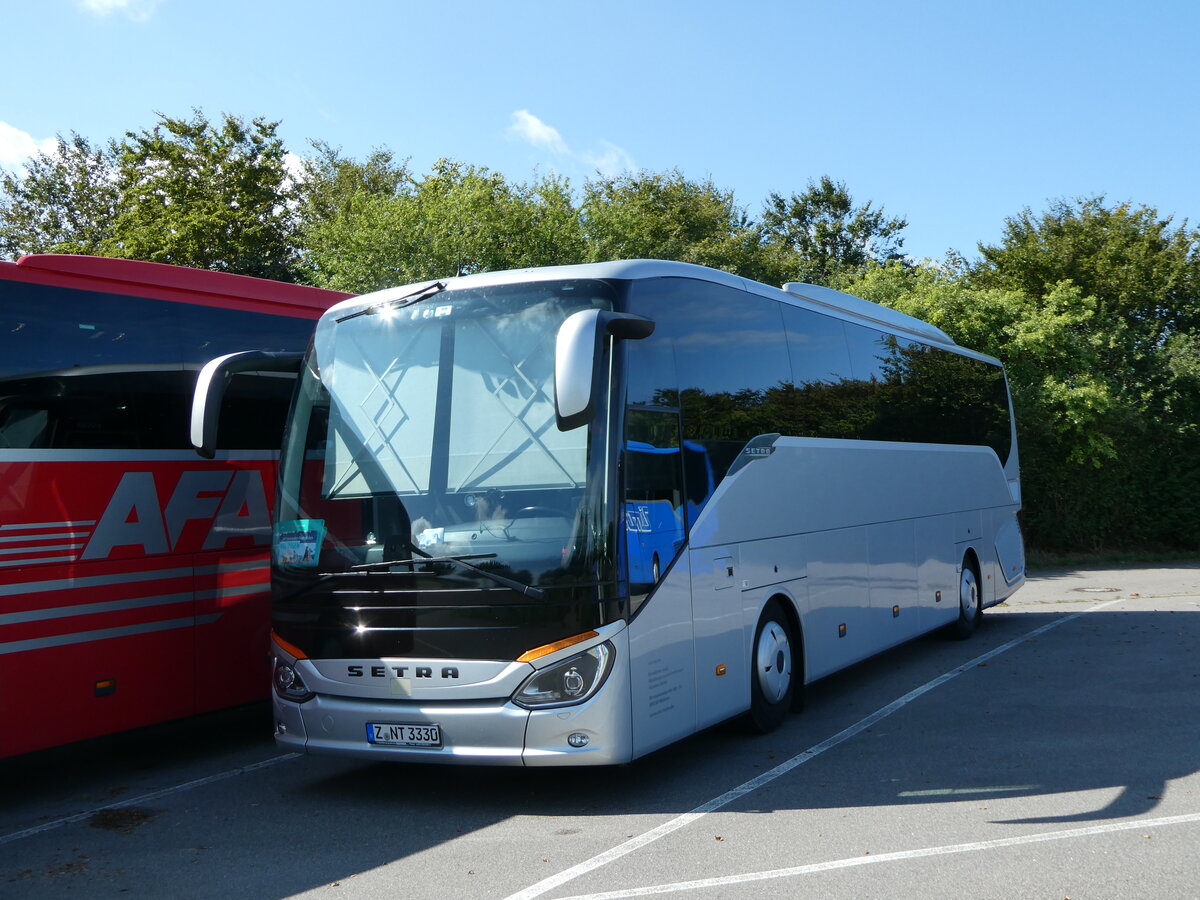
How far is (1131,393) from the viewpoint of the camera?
2933cm

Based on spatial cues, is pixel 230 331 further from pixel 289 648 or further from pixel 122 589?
pixel 289 648

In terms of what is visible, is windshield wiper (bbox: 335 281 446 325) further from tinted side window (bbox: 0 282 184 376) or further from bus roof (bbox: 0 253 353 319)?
tinted side window (bbox: 0 282 184 376)

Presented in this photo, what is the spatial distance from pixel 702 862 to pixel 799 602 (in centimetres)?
373

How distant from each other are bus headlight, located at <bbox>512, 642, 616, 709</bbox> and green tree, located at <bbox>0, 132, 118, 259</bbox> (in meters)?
41.4

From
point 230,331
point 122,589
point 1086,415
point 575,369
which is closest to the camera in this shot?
point 575,369

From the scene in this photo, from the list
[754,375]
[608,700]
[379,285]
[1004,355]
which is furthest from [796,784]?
[379,285]

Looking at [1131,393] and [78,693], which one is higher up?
[1131,393]

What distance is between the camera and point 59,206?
145ft

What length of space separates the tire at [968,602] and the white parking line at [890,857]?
7776mm

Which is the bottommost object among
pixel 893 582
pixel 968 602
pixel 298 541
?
pixel 968 602

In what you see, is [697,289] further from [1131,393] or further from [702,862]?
[1131,393]

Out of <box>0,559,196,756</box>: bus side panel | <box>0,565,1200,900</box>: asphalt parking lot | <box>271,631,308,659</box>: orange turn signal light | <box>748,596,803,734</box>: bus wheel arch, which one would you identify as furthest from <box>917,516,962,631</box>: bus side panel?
<box>0,559,196,756</box>: bus side panel

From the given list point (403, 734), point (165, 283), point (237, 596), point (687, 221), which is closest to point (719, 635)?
point (403, 734)

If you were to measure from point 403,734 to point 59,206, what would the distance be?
142ft
